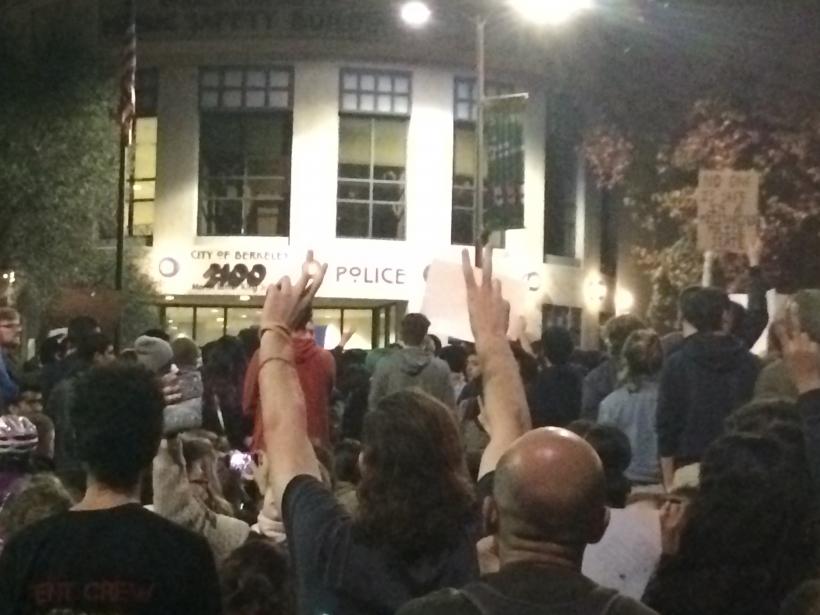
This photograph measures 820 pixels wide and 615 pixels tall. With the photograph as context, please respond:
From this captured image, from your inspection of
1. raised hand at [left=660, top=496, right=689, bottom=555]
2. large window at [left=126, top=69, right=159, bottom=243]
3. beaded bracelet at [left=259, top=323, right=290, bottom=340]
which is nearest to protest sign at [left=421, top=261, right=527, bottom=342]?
raised hand at [left=660, top=496, right=689, bottom=555]

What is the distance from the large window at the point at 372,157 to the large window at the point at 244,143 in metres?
1.24

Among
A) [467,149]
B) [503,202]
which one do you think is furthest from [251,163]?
[503,202]

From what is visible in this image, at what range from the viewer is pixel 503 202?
20.8 metres

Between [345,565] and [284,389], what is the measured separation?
554mm

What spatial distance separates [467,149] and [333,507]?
2994cm

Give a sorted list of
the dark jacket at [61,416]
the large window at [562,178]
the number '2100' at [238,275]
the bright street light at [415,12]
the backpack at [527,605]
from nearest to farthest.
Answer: the backpack at [527,605] → the dark jacket at [61,416] → the bright street light at [415,12] → the number '2100' at [238,275] → the large window at [562,178]

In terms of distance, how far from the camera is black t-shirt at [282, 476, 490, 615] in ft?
11.7

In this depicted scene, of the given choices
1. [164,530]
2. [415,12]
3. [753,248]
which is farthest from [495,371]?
[415,12]

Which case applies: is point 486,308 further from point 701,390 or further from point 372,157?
point 372,157

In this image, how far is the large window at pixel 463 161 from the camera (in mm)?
33031

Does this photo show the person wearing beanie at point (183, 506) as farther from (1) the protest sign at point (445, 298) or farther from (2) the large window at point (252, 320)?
(2) the large window at point (252, 320)

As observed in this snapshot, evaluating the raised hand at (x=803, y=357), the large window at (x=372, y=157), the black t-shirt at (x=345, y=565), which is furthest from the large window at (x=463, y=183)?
the black t-shirt at (x=345, y=565)

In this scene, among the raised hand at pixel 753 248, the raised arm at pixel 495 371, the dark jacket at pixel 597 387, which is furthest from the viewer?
the raised hand at pixel 753 248

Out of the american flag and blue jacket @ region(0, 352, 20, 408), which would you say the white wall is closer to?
the american flag
